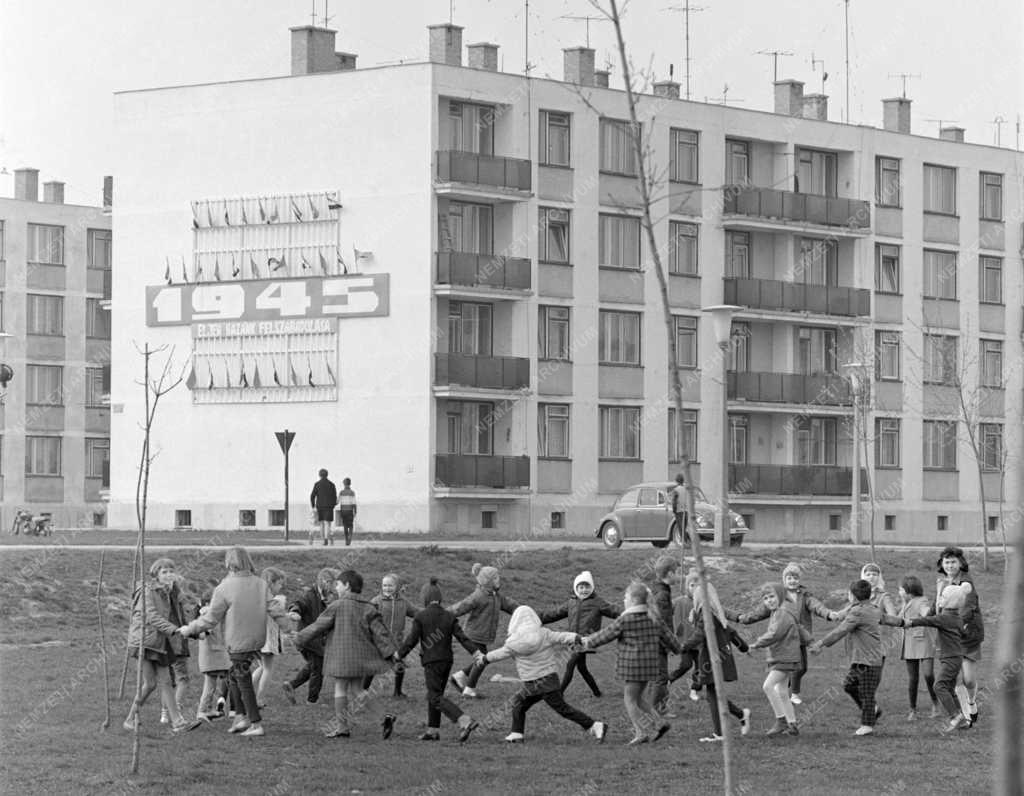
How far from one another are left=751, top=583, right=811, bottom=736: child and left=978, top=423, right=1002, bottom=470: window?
173 ft

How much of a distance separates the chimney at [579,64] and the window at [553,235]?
17.2ft

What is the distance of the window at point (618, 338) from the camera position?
6219 centimetres

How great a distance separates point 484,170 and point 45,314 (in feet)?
109

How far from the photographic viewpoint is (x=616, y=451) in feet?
205

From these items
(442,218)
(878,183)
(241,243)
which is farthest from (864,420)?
(241,243)

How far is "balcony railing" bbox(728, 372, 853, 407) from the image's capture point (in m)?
64.8

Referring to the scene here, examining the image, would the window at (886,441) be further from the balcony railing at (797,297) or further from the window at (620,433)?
the window at (620,433)

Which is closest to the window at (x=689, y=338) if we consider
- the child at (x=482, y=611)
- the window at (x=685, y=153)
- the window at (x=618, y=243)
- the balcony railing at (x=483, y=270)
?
the window at (x=618, y=243)

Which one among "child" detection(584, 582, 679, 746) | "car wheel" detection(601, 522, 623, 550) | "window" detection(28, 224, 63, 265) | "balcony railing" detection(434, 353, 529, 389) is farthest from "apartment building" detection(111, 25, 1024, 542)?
"child" detection(584, 582, 679, 746)

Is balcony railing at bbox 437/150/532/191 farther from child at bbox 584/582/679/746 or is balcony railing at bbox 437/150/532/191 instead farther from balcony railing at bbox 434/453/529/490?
child at bbox 584/582/679/746

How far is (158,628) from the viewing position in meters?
16.8

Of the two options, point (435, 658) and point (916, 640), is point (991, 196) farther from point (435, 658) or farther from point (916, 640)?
point (435, 658)

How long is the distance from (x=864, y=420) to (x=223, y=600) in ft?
158

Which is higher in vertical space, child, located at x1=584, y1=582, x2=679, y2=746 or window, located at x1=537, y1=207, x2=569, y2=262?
window, located at x1=537, y1=207, x2=569, y2=262
